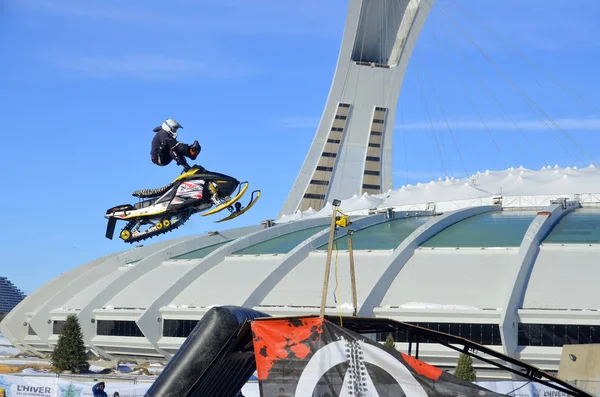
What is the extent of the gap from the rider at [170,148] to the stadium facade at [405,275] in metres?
5.45

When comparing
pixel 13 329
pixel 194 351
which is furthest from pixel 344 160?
pixel 194 351

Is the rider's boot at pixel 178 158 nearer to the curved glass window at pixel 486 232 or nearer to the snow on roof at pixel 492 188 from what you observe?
the curved glass window at pixel 486 232

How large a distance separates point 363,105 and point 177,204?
63097 mm

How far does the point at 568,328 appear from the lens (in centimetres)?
3662

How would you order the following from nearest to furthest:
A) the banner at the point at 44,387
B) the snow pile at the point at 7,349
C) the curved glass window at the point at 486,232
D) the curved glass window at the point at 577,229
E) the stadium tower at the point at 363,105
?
the banner at the point at 44,387 → the curved glass window at the point at 577,229 → the curved glass window at the point at 486,232 → the snow pile at the point at 7,349 → the stadium tower at the point at 363,105

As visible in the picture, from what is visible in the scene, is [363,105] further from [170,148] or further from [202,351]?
[202,351]

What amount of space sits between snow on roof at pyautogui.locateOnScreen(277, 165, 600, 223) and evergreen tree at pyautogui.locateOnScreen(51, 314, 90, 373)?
21880 mm

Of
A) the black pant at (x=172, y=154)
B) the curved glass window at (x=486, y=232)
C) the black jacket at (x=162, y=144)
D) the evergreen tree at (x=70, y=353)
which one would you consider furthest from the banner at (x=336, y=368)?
the evergreen tree at (x=70, y=353)

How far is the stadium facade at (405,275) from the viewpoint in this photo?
37812mm

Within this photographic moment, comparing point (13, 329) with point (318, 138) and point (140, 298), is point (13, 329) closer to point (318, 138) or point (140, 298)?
point (140, 298)

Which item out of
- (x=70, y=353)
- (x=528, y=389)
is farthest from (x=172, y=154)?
(x=70, y=353)

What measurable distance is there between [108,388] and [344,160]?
2275 inches

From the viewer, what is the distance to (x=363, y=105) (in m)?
88.5

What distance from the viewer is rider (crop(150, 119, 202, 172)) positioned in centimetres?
2688
